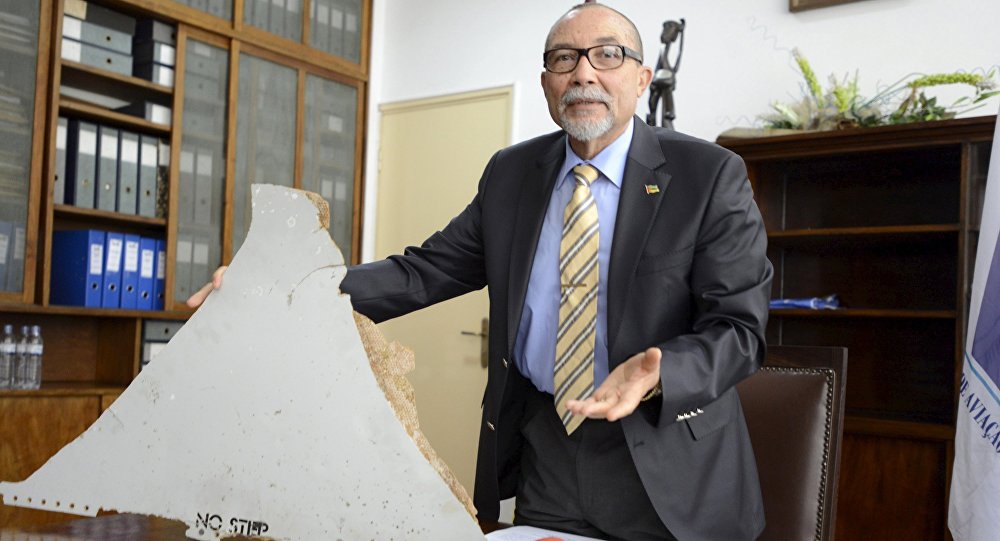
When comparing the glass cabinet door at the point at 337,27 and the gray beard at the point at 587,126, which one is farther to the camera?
the glass cabinet door at the point at 337,27

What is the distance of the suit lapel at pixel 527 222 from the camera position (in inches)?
58.2

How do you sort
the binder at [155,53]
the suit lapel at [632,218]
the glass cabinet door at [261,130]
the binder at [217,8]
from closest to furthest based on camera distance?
the suit lapel at [632,218] < the binder at [155,53] < the binder at [217,8] < the glass cabinet door at [261,130]

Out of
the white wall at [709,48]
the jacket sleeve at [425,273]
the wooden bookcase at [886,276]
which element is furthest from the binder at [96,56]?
the jacket sleeve at [425,273]

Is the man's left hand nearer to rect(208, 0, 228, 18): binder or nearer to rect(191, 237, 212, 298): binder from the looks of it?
rect(191, 237, 212, 298): binder

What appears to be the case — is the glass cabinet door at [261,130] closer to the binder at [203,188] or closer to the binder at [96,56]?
the binder at [203,188]

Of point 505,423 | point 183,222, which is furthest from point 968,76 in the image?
point 183,222

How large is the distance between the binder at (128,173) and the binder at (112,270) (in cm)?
14

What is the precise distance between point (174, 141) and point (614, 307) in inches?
125

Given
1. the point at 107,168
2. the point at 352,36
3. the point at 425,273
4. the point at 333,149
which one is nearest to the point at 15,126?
the point at 107,168

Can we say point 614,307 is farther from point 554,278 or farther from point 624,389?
point 624,389

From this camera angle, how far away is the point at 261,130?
4555 millimetres

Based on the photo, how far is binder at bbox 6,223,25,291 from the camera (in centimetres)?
361

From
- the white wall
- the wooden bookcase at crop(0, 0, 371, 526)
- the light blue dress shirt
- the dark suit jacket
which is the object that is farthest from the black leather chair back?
the wooden bookcase at crop(0, 0, 371, 526)

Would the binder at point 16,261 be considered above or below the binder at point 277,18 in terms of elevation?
below
